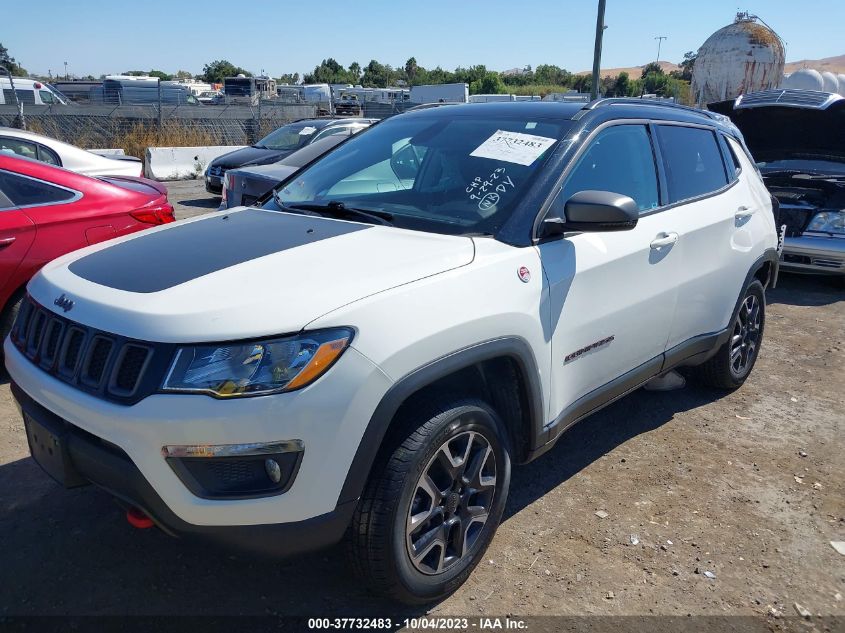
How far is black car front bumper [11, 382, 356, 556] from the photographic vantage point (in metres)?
2.13

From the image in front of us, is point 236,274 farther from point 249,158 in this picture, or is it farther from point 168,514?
point 249,158

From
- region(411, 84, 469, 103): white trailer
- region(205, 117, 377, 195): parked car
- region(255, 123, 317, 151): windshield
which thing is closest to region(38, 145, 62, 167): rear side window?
region(205, 117, 377, 195): parked car

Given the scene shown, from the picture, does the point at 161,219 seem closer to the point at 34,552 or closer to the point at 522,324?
the point at 34,552

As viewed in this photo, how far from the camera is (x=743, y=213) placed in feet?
14.1

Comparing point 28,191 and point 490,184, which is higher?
point 490,184

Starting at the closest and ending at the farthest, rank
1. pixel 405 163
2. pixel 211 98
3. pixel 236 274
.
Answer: pixel 236 274 → pixel 405 163 → pixel 211 98

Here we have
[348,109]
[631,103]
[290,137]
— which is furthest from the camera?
[348,109]

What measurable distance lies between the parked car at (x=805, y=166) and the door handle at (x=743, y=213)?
3482 millimetres

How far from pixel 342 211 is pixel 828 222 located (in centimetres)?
623

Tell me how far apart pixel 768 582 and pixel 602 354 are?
1.13m

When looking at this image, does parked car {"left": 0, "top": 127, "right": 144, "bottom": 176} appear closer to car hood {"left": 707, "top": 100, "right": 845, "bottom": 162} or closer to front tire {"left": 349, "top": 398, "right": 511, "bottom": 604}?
front tire {"left": 349, "top": 398, "right": 511, "bottom": 604}

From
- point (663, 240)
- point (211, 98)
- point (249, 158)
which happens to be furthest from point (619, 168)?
point (211, 98)

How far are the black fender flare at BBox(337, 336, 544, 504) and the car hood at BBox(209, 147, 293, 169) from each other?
10.5 m

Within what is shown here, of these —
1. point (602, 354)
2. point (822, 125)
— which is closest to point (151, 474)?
point (602, 354)
